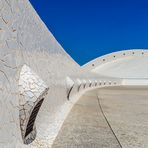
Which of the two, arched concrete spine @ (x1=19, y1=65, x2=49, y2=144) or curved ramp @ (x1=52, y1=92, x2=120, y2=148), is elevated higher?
curved ramp @ (x1=52, y1=92, x2=120, y2=148)

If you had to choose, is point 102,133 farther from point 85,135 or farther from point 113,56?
point 113,56

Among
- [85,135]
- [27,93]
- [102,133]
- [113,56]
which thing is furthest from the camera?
[113,56]

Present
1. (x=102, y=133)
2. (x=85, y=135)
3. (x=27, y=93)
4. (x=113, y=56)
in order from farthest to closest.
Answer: (x=113, y=56) < (x=102, y=133) < (x=85, y=135) < (x=27, y=93)

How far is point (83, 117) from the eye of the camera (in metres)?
7.02

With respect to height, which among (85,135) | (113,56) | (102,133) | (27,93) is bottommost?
(27,93)

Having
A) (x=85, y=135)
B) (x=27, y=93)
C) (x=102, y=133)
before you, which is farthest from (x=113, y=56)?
(x=27, y=93)

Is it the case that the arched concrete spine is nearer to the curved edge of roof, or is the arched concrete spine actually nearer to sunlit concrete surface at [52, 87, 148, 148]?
sunlit concrete surface at [52, 87, 148, 148]

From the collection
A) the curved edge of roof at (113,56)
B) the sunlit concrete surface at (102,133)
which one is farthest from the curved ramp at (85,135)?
the curved edge of roof at (113,56)

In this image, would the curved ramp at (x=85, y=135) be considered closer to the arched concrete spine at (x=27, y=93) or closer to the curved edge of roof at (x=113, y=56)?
the arched concrete spine at (x=27, y=93)

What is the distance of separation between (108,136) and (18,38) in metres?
2.33

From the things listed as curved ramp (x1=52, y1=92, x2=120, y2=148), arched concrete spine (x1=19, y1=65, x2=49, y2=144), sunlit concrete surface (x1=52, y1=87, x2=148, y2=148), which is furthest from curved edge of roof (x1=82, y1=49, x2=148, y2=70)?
arched concrete spine (x1=19, y1=65, x2=49, y2=144)

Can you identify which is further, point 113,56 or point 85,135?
point 113,56

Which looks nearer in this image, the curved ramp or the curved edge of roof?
the curved ramp

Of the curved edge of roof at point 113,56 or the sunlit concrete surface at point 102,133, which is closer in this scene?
the sunlit concrete surface at point 102,133
